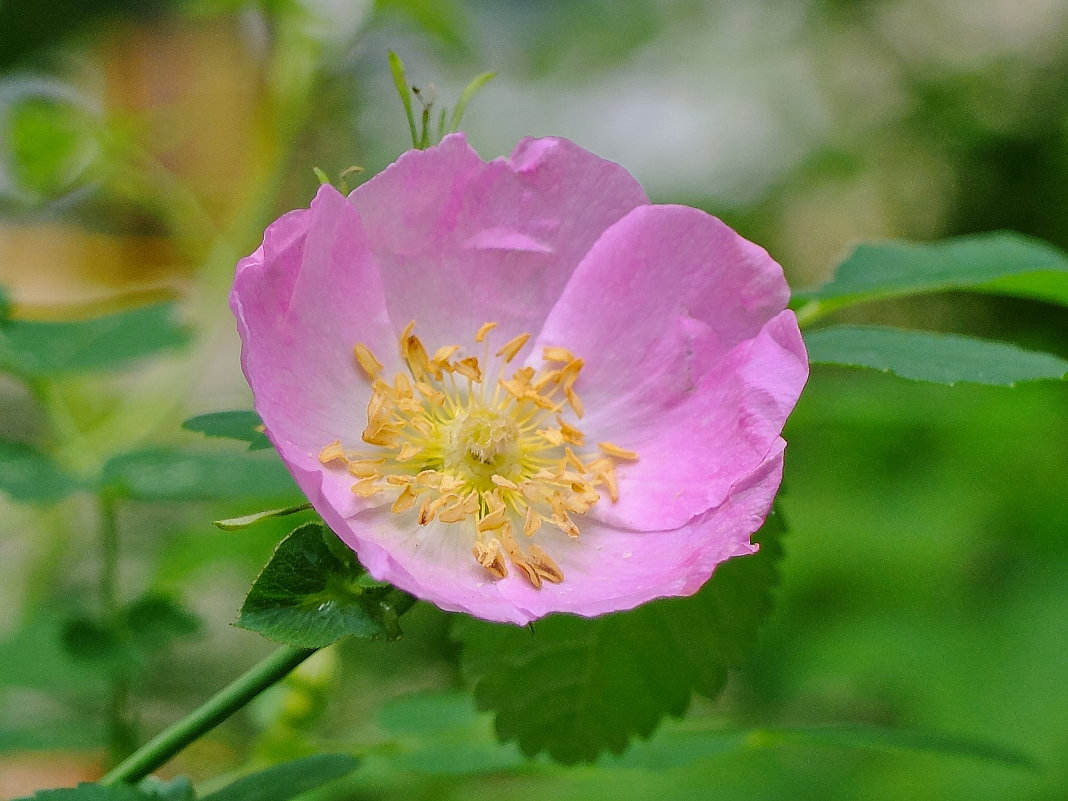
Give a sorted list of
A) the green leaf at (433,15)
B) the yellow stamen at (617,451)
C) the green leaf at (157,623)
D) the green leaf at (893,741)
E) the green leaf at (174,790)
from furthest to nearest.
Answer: the green leaf at (433,15) < the green leaf at (157,623) < the green leaf at (893,741) < the yellow stamen at (617,451) < the green leaf at (174,790)

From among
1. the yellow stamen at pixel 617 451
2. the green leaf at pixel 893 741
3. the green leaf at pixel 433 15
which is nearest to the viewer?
the yellow stamen at pixel 617 451

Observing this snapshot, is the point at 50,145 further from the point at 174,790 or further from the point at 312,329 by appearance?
the point at 174,790

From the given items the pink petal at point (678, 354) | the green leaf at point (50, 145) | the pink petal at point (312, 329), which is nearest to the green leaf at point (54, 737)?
the pink petal at point (312, 329)

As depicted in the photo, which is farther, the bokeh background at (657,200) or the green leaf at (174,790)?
the bokeh background at (657,200)

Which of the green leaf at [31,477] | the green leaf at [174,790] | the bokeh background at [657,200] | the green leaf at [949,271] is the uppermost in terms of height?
the green leaf at [949,271]

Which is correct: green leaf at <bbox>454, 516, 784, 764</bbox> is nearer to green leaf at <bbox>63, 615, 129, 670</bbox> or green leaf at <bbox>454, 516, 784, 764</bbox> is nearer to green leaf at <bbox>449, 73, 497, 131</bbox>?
green leaf at <bbox>449, 73, 497, 131</bbox>

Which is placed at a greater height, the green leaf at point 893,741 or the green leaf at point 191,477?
the green leaf at point 191,477

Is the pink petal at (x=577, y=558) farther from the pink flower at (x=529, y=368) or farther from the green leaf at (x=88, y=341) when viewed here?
the green leaf at (x=88, y=341)

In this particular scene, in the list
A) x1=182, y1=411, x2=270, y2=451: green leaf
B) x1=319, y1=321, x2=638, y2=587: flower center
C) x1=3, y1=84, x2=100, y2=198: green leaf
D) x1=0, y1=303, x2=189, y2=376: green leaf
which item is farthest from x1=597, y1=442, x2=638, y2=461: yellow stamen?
x1=3, y1=84, x2=100, y2=198: green leaf
